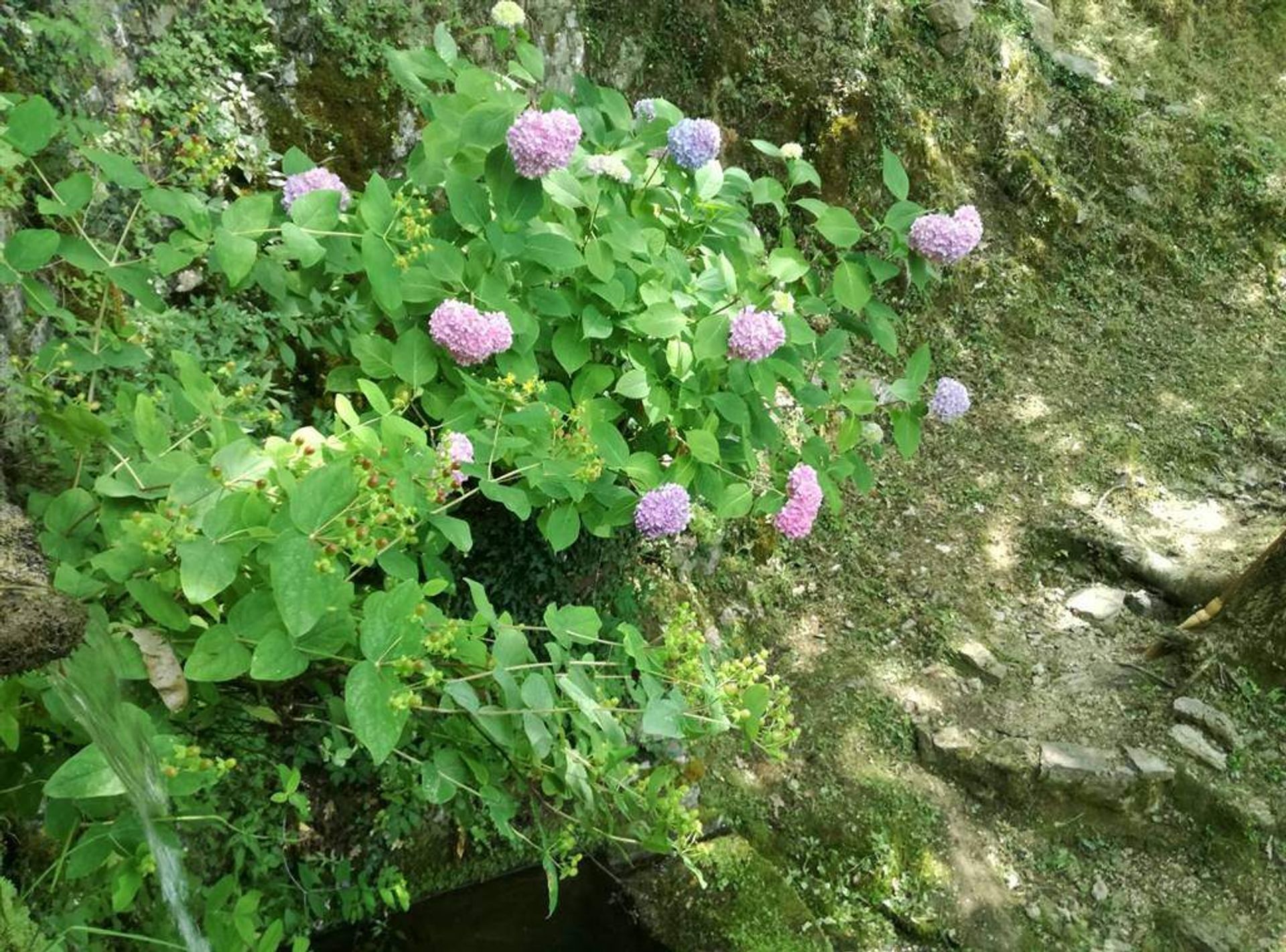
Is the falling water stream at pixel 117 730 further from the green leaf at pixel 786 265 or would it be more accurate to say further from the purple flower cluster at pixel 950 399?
the purple flower cluster at pixel 950 399

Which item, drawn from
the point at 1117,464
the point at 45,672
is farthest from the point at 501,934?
the point at 1117,464

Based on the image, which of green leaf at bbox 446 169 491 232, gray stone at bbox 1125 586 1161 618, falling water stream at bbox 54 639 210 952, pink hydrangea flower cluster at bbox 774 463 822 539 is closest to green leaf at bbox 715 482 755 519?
pink hydrangea flower cluster at bbox 774 463 822 539

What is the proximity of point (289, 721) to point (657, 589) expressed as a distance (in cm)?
168

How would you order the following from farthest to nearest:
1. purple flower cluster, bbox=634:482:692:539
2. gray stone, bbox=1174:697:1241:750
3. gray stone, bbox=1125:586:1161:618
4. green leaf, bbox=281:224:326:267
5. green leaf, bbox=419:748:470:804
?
gray stone, bbox=1125:586:1161:618, gray stone, bbox=1174:697:1241:750, purple flower cluster, bbox=634:482:692:539, green leaf, bbox=281:224:326:267, green leaf, bbox=419:748:470:804

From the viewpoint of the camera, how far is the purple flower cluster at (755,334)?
240cm

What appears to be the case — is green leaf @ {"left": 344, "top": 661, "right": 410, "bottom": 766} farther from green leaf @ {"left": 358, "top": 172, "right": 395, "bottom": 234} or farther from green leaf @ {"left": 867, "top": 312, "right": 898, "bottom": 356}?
green leaf @ {"left": 867, "top": 312, "right": 898, "bottom": 356}

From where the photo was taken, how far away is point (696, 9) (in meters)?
5.33

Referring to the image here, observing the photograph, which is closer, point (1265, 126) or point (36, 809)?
point (36, 809)

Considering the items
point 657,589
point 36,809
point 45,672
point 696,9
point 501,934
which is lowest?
point 501,934

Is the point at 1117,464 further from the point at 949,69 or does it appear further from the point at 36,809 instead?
the point at 36,809

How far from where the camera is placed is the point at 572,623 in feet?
6.84

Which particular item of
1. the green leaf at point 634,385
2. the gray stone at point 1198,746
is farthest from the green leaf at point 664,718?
the gray stone at point 1198,746

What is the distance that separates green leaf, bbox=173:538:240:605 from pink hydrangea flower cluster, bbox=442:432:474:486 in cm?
46

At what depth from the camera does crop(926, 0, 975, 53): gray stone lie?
21.0ft
